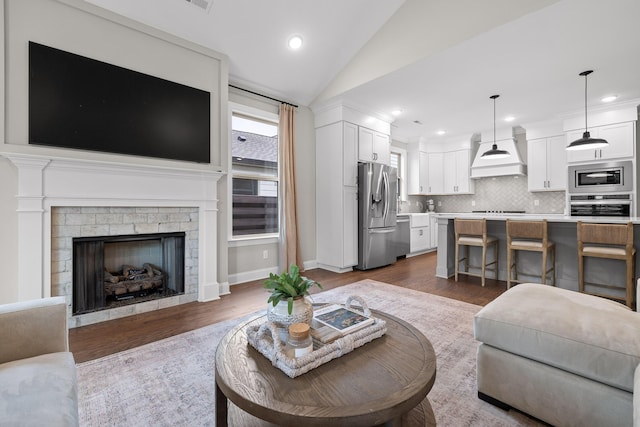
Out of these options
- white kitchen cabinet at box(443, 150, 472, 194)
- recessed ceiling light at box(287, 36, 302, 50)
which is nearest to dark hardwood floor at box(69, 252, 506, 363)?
white kitchen cabinet at box(443, 150, 472, 194)

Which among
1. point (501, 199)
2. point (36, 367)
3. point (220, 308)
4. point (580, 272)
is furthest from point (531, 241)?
point (36, 367)

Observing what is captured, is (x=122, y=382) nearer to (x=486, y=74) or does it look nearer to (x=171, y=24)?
(x=171, y=24)

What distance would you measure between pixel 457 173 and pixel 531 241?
3354 millimetres

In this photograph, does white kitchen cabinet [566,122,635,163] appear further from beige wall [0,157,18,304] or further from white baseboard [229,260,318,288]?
beige wall [0,157,18,304]

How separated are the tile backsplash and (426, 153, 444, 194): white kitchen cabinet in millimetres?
511

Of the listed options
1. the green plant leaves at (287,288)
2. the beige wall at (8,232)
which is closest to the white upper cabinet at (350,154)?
the green plant leaves at (287,288)

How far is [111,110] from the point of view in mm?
2738

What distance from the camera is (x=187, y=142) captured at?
3199 mm

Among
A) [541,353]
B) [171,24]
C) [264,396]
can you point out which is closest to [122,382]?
[264,396]

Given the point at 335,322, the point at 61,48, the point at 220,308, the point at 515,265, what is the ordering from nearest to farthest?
the point at 335,322, the point at 61,48, the point at 220,308, the point at 515,265

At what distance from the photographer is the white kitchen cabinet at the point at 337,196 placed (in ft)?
14.9

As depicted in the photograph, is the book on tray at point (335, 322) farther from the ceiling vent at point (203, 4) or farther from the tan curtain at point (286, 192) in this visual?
the ceiling vent at point (203, 4)

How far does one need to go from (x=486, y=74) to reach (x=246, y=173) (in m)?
3.39

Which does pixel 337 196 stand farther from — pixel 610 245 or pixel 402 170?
pixel 610 245
